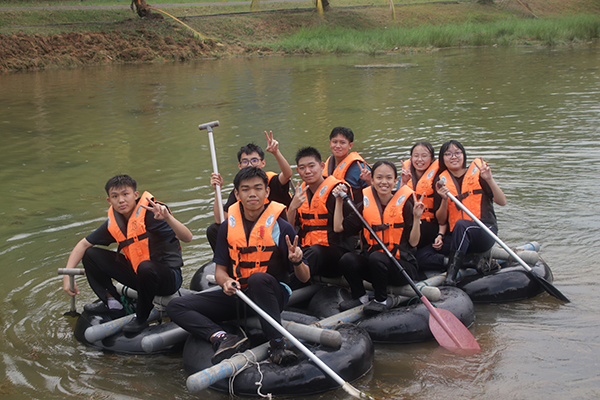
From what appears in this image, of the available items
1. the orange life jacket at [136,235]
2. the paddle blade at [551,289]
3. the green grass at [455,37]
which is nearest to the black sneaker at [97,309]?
the orange life jacket at [136,235]

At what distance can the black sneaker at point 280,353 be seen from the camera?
3.64m

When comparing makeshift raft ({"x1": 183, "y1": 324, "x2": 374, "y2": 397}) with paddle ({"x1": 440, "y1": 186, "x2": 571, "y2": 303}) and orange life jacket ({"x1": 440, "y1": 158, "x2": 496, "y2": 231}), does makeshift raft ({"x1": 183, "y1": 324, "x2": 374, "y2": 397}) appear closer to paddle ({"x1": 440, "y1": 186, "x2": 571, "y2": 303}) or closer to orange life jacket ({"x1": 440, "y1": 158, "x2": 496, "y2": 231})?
paddle ({"x1": 440, "y1": 186, "x2": 571, "y2": 303})

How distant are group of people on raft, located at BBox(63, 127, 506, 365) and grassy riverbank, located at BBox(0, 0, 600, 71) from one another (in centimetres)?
1958

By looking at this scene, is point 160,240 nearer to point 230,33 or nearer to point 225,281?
point 225,281

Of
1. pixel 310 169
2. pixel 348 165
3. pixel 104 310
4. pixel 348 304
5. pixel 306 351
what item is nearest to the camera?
pixel 306 351

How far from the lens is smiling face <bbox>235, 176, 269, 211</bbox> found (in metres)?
3.89

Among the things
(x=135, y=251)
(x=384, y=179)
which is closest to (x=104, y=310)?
(x=135, y=251)

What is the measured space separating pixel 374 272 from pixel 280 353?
1.08 metres

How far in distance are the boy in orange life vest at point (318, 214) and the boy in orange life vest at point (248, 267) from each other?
746 millimetres

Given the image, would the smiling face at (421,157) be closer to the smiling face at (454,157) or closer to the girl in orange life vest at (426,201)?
the girl in orange life vest at (426,201)

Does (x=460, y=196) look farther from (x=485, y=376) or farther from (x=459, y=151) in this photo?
(x=485, y=376)

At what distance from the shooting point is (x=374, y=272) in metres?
4.37

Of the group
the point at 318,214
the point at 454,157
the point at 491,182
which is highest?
the point at 454,157

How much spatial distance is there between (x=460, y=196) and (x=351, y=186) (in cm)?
99
